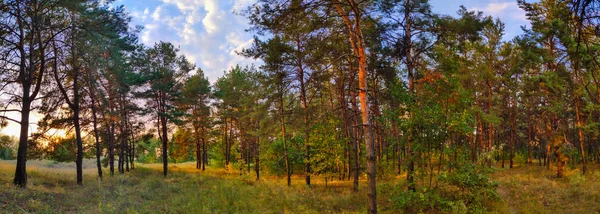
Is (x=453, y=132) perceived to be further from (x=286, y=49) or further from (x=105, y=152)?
(x=105, y=152)

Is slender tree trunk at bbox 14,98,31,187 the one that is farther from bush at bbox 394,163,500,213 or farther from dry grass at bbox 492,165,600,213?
dry grass at bbox 492,165,600,213

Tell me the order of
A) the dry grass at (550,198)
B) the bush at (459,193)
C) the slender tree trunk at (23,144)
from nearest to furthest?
the bush at (459,193)
the dry grass at (550,198)
the slender tree trunk at (23,144)

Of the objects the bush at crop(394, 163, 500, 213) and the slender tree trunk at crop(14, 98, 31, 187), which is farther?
the slender tree trunk at crop(14, 98, 31, 187)

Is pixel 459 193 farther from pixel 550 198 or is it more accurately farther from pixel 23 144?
pixel 23 144

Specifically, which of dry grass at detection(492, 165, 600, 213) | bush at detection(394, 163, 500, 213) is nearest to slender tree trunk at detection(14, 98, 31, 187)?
bush at detection(394, 163, 500, 213)

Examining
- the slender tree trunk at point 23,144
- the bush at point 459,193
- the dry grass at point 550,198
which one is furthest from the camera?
the slender tree trunk at point 23,144

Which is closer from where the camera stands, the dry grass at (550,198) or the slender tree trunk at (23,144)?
the dry grass at (550,198)

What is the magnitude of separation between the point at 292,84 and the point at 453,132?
33.7ft

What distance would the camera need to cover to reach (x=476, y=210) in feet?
31.8

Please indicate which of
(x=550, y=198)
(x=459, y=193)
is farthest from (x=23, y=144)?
(x=550, y=198)

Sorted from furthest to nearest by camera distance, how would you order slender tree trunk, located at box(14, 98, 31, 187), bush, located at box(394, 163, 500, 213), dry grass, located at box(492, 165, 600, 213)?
slender tree trunk, located at box(14, 98, 31, 187)
dry grass, located at box(492, 165, 600, 213)
bush, located at box(394, 163, 500, 213)

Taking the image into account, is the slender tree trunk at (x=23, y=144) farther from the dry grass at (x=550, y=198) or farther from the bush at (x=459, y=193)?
the dry grass at (x=550, y=198)

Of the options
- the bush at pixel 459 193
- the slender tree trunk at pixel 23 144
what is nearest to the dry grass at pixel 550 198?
the bush at pixel 459 193

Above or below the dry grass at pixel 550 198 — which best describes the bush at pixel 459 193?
above
